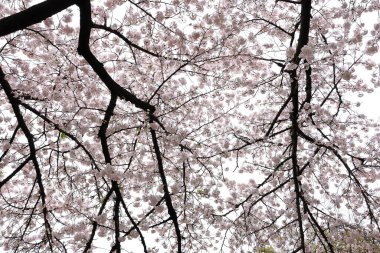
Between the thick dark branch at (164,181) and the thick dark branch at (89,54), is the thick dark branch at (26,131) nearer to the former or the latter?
the thick dark branch at (89,54)

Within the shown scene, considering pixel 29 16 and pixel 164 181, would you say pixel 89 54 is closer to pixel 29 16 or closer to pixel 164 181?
pixel 29 16

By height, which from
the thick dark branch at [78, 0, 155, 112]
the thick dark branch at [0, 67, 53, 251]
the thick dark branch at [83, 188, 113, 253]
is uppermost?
the thick dark branch at [78, 0, 155, 112]

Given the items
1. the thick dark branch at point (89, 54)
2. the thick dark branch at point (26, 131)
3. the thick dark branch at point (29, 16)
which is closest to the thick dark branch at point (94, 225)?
the thick dark branch at point (26, 131)

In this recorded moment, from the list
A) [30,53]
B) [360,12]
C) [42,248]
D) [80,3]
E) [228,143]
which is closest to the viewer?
[80,3]

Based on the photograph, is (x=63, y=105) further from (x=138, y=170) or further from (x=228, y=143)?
(x=228, y=143)

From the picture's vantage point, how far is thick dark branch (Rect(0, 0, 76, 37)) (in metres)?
3.19

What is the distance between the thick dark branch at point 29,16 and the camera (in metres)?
3.19

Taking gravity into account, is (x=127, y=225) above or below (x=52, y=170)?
below

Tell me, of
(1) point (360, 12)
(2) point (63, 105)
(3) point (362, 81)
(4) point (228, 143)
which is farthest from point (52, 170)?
(3) point (362, 81)

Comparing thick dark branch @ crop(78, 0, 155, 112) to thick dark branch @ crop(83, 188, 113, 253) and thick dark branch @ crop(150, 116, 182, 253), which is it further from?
thick dark branch @ crop(83, 188, 113, 253)

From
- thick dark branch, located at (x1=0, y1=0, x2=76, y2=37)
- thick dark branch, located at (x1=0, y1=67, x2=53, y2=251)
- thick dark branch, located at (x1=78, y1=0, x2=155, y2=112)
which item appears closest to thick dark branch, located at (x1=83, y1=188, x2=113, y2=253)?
thick dark branch, located at (x1=0, y1=67, x2=53, y2=251)

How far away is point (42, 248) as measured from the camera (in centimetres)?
479

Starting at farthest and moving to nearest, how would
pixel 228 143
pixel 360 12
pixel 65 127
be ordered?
pixel 228 143 → pixel 65 127 → pixel 360 12

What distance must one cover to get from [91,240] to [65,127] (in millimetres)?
1351
